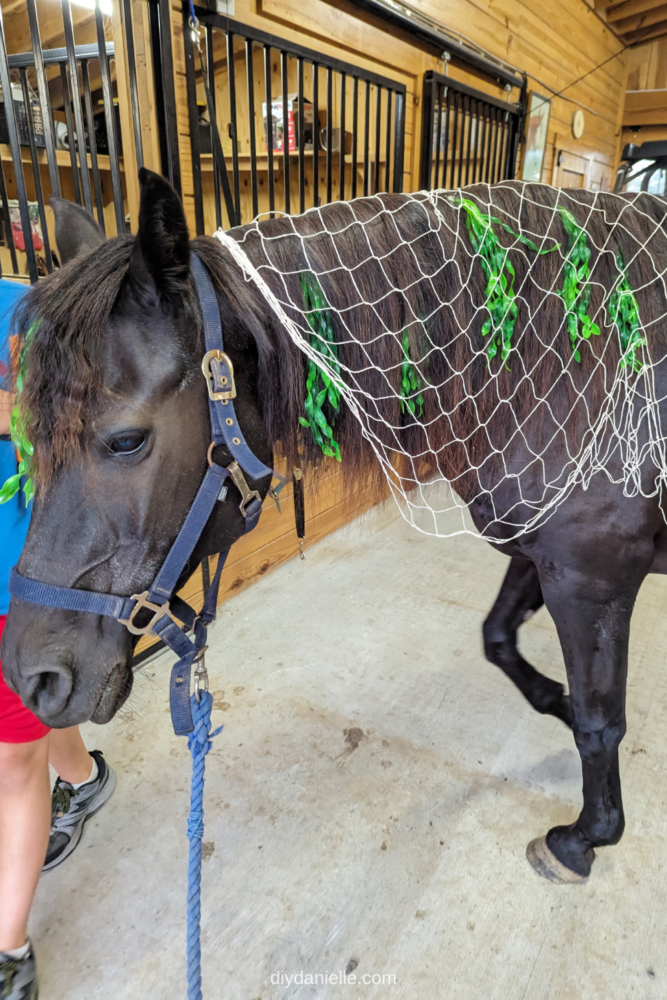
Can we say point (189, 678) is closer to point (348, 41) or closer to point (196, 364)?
point (196, 364)

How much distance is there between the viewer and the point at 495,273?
93cm

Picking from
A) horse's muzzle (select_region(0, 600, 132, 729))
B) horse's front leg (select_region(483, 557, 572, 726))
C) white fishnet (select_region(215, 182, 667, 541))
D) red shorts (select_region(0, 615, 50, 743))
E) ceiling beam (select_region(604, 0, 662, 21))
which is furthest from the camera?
Result: ceiling beam (select_region(604, 0, 662, 21))

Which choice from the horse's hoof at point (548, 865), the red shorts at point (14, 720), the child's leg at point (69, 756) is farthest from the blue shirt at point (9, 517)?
the horse's hoof at point (548, 865)

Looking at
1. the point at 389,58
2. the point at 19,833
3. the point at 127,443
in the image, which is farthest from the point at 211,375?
the point at 389,58

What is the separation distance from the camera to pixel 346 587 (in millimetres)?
2471

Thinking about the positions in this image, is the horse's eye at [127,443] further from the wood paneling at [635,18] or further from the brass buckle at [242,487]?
the wood paneling at [635,18]

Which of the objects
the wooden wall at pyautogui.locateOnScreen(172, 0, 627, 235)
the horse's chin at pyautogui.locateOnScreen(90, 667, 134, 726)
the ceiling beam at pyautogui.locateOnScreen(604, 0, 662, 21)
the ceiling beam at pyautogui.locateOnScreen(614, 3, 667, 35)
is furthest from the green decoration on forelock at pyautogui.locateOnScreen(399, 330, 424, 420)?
the ceiling beam at pyautogui.locateOnScreen(614, 3, 667, 35)

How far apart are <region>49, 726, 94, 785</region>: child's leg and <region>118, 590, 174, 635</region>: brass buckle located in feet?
2.68

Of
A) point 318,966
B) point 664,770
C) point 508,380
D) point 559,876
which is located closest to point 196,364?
point 508,380

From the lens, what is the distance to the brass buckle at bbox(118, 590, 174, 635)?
75cm

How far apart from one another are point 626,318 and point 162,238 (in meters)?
0.79

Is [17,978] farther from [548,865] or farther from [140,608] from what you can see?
[548,865]

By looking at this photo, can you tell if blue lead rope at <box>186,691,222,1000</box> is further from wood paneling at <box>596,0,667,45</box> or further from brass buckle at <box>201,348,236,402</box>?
wood paneling at <box>596,0,667,45</box>

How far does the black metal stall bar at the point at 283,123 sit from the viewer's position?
1.85 meters
